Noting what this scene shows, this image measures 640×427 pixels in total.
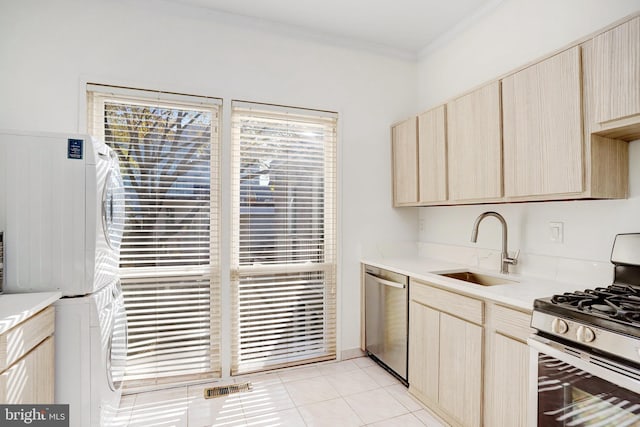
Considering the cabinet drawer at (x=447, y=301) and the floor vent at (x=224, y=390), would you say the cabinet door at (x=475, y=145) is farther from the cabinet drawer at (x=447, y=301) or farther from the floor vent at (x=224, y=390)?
the floor vent at (x=224, y=390)

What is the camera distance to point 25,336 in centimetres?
135

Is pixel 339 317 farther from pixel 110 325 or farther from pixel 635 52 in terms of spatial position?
pixel 635 52

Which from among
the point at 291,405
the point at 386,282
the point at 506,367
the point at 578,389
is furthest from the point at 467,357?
the point at 291,405

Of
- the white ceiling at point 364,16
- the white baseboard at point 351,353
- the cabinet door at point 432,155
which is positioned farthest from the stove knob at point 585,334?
the white ceiling at point 364,16

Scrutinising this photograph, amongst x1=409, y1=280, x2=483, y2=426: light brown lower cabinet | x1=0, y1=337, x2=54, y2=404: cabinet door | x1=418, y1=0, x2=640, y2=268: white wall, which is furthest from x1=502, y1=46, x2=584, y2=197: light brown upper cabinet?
x1=0, y1=337, x2=54, y2=404: cabinet door

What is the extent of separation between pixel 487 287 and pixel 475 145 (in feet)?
3.03

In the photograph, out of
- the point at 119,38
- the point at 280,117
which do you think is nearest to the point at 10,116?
the point at 119,38

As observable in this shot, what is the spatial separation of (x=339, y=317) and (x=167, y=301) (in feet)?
4.61

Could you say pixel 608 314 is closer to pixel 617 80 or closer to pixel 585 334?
pixel 585 334

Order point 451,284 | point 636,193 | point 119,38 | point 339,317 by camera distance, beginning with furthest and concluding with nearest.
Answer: point 339,317 < point 119,38 < point 451,284 < point 636,193

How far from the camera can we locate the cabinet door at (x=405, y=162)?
2.74 m

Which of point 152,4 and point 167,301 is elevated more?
point 152,4

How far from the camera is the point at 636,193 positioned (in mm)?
1623

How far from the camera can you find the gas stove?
1108mm
